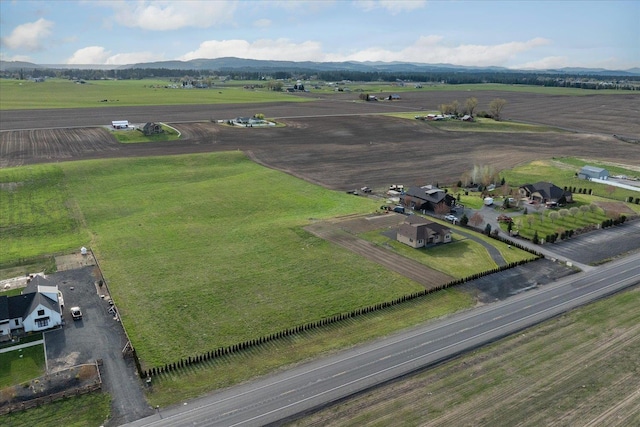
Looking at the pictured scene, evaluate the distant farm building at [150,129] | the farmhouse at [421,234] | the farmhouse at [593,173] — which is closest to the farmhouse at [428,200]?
the farmhouse at [421,234]

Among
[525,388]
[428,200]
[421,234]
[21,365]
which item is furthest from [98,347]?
[428,200]

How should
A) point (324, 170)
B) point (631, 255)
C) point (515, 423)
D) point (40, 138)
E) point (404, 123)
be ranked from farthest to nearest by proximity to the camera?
point (404, 123)
point (40, 138)
point (324, 170)
point (631, 255)
point (515, 423)

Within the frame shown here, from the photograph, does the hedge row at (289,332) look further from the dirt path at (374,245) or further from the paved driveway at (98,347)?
the dirt path at (374,245)

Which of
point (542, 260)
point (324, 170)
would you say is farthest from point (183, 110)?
point (542, 260)

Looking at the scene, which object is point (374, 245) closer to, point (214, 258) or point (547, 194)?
point (214, 258)

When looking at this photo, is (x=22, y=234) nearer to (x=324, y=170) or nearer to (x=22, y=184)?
(x=22, y=184)

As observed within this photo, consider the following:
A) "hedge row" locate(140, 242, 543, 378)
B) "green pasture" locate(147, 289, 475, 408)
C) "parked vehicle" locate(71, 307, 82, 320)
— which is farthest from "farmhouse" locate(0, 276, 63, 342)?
"green pasture" locate(147, 289, 475, 408)
